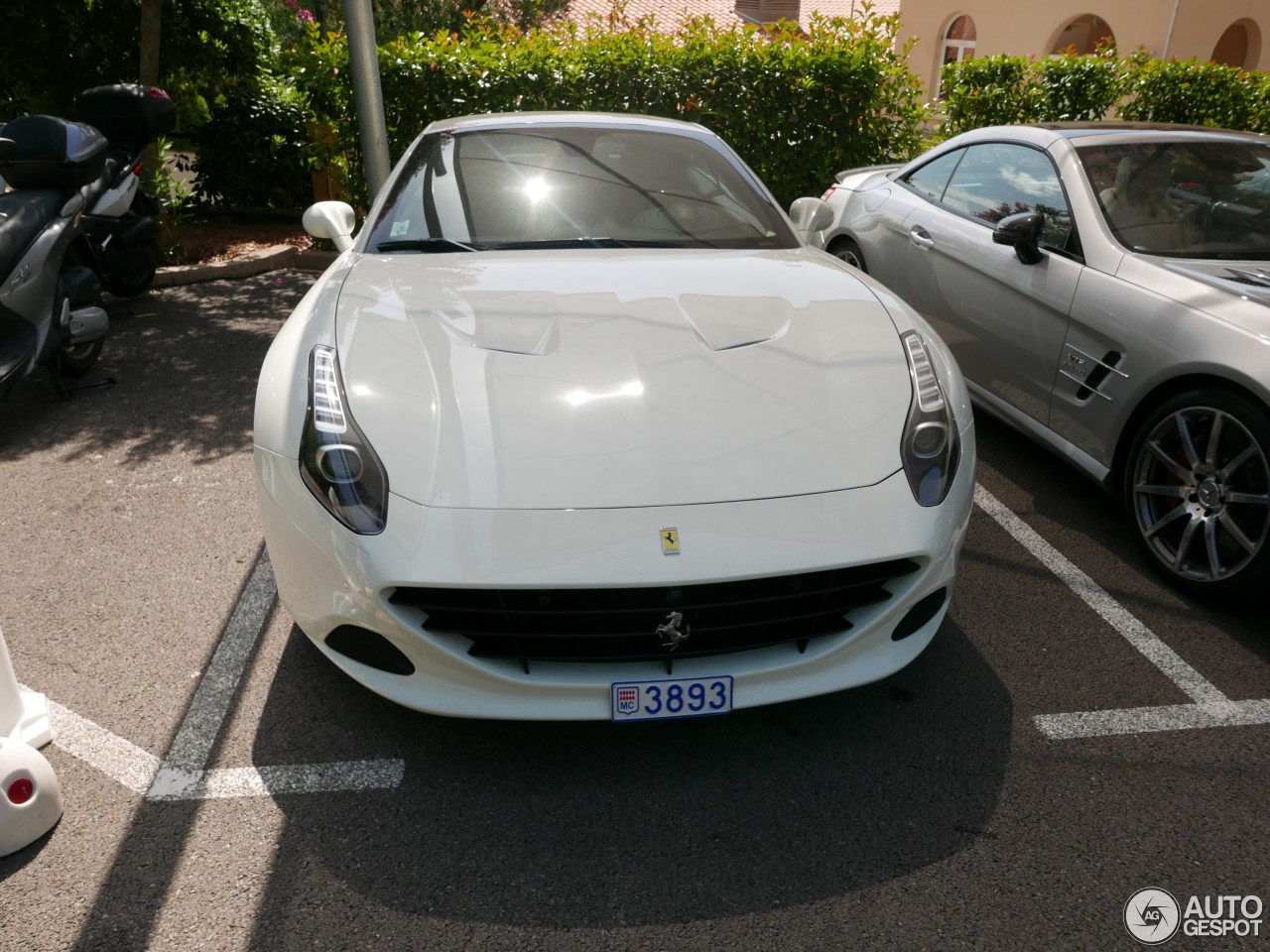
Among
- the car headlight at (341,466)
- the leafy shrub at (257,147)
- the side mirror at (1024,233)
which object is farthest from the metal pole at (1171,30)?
the car headlight at (341,466)

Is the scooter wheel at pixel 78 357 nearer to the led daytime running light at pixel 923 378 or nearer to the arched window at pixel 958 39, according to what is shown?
the led daytime running light at pixel 923 378

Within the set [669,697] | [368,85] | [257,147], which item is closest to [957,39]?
[257,147]

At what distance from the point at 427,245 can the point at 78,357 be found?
9.56 ft

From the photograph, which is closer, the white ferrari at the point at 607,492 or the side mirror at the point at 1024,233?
the white ferrari at the point at 607,492

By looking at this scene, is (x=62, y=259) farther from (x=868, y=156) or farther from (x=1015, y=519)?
(x=868, y=156)

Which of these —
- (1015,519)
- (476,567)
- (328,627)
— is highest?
(476,567)

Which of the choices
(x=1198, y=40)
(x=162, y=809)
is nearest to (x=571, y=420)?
(x=162, y=809)

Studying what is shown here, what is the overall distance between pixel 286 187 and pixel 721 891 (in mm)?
8983

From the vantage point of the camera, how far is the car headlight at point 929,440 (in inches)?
96.9

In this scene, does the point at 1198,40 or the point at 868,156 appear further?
the point at 1198,40

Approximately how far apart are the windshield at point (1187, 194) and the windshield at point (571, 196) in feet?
4.55

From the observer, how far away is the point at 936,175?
5.04 meters

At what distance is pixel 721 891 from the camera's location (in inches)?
83.3

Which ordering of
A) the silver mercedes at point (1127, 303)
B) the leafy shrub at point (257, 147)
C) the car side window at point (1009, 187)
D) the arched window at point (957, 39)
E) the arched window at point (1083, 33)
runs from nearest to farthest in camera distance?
the silver mercedes at point (1127, 303) < the car side window at point (1009, 187) < the leafy shrub at point (257, 147) < the arched window at point (1083, 33) < the arched window at point (957, 39)
